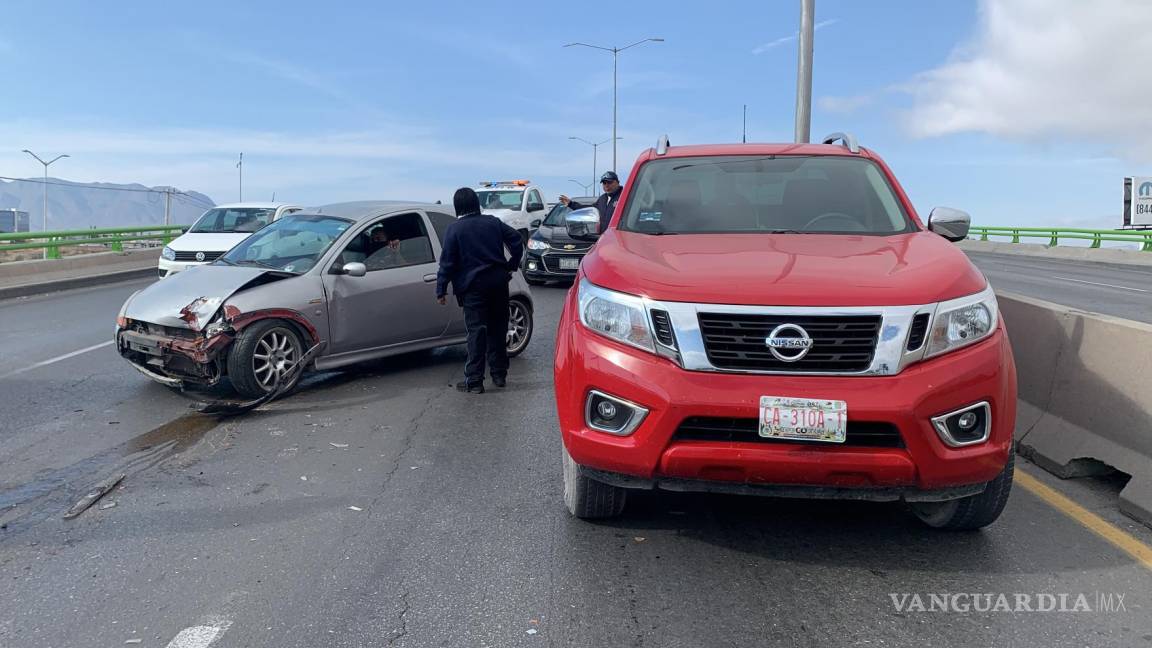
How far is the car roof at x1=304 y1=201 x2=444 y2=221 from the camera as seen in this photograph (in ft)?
28.1

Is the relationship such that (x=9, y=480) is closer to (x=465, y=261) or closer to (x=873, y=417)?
(x=465, y=261)

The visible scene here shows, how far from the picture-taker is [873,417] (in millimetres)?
3533

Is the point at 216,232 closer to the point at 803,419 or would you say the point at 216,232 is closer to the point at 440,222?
the point at 440,222

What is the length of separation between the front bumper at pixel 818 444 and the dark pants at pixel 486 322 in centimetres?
405

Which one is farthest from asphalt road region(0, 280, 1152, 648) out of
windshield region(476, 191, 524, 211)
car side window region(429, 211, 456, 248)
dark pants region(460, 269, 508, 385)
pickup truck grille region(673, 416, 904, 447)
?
windshield region(476, 191, 524, 211)

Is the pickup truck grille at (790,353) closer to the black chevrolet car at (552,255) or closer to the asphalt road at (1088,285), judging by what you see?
the asphalt road at (1088,285)

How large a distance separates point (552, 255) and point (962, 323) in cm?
1392

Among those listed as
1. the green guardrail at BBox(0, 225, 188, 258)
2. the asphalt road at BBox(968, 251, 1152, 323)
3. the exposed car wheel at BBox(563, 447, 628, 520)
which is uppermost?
the green guardrail at BBox(0, 225, 188, 258)

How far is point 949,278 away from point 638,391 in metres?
1.43

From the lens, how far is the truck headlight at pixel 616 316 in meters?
3.82

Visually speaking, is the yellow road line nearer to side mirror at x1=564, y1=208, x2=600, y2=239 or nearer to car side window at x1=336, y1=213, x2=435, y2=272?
side mirror at x1=564, y1=208, x2=600, y2=239

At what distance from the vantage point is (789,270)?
3.96 meters

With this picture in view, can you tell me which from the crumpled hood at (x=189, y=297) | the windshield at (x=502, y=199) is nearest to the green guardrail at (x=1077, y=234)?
the windshield at (x=502, y=199)

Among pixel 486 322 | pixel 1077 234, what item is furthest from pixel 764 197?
pixel 1077 234
